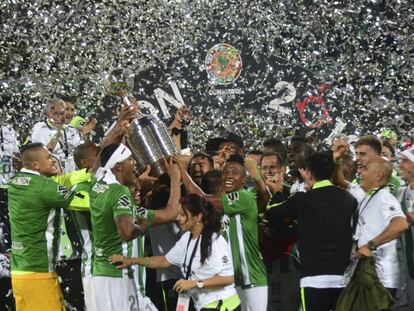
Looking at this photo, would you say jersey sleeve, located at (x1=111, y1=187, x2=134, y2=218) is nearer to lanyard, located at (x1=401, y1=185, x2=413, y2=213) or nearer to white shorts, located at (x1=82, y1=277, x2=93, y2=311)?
white shorts, located at (x1=82, y1=277, x2=93, y2=311)

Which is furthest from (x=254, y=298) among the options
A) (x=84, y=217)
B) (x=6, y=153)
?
(x=6, y=153)

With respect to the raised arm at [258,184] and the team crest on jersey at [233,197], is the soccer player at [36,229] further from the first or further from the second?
the raised arm at [258,184]

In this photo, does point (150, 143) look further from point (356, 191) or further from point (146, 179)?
point (356, 191)

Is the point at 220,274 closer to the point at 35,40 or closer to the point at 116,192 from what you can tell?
the point at 116,192

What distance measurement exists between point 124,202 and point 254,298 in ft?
5.22

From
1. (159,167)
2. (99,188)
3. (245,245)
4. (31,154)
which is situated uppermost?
(31,154)

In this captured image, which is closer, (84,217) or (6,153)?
(84,217)

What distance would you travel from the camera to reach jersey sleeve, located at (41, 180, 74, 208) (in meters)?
8.39

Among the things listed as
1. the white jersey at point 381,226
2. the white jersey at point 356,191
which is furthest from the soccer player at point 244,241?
the white jersey at point 381,226

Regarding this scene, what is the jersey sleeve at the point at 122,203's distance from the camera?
767 cm

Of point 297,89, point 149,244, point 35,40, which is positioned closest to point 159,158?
point 149,244

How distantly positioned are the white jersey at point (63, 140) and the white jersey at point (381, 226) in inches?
201

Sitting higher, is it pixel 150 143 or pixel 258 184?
pixel 150 143

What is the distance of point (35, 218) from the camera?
8.54 metres
